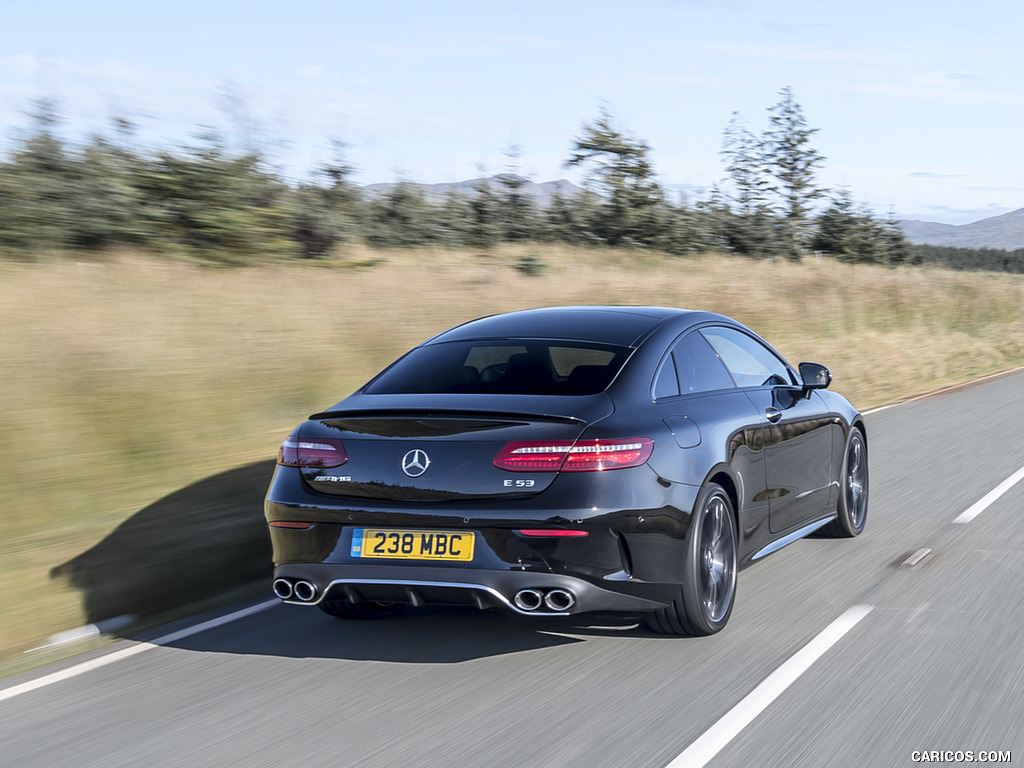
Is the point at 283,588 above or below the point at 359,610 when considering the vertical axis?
above

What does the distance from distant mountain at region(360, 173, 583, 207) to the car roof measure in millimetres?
23588

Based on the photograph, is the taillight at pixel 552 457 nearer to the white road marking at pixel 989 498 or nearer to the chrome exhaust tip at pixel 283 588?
the chrome exhaust tip at pixel 283 588

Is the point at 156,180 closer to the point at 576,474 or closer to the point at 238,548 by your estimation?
the point at 238,548

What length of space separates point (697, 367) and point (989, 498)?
4.22 metres

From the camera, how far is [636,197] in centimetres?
3466

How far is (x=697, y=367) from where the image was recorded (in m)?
5.80

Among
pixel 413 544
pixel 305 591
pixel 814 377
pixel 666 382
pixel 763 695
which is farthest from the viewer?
pixel 814 377

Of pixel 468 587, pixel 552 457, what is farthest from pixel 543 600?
pixel 552 457

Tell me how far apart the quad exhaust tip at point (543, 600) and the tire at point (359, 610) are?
4.27ft

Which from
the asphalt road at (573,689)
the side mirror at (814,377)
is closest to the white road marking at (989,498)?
the asphalt road at (573,689)

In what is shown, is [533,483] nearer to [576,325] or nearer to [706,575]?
[706,575]

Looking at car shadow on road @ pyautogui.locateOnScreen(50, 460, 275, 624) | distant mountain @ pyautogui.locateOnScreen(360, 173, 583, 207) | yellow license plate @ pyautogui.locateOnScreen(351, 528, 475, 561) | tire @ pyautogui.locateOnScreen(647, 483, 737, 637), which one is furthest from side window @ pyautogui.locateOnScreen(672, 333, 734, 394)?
distant mountain @ pyautogui.locateOnScreen(360, 173, 583, 207)

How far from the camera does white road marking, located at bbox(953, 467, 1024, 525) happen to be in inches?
320

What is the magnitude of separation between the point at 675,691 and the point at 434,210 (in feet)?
85.8
